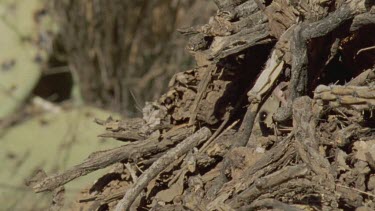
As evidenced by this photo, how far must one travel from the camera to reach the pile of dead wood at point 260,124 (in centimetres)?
113

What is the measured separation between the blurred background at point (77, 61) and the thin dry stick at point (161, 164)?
113 inches

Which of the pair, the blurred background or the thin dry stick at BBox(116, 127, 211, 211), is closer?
the thin dry stick at BBox(116, 127, 211, 211)

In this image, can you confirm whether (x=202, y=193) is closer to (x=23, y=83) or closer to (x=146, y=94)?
(x=146, y=94)

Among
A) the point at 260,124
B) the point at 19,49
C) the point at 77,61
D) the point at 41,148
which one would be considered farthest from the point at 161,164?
the point at 19,49

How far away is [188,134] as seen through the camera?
1.38m

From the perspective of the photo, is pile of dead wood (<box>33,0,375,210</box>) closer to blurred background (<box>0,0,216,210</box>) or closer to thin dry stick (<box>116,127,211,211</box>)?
thin dry stick (<box>116,127,211,211</box>)

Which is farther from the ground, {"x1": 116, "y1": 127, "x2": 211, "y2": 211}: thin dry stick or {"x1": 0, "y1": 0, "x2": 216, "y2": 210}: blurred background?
{"x1": 0, "y1": 0, "x2": 216, "y2": 210}: blurred background

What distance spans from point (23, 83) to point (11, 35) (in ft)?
0.99

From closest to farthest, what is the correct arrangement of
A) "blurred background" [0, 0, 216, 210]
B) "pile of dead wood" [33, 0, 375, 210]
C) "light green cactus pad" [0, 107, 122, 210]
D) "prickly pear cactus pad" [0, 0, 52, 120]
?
"pile of dead wood" [33, 0, 375, 210] < "light green cactus pad" [0, 107, 122, 210] < "blurred background" [0, 0, 216, 210] < "prickly pear cactus pad" [0, 0, 52, 120]

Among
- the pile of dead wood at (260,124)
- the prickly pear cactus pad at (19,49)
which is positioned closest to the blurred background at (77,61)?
the prickly pear cactus pad at (19,49)

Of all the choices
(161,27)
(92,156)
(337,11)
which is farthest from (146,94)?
(337,11)

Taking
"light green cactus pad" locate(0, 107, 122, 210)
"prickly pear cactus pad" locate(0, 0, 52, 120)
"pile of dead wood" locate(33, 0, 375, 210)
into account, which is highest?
"prickly pear cactus pad" locate(0, 0, 52, 120)

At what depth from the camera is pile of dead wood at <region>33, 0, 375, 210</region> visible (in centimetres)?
113

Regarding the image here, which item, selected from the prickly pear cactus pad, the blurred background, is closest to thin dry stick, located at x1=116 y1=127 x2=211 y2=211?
the blurred background
